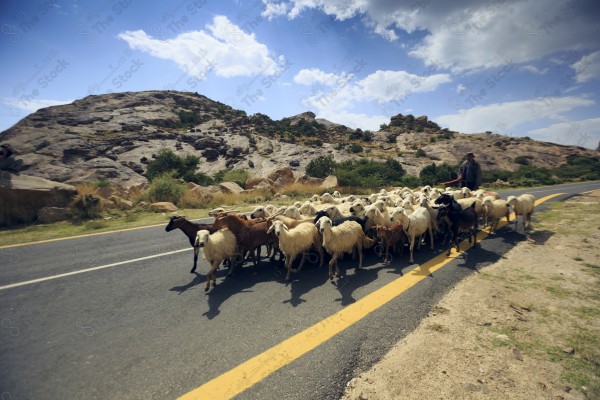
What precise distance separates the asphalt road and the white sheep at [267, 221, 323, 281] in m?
0.39

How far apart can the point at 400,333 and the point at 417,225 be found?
3.54 metres

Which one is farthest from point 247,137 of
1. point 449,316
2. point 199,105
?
point 449,316

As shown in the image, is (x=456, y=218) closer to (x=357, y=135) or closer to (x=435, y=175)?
(x=435, y=175)

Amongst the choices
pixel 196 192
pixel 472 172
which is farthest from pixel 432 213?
pixel 196 192

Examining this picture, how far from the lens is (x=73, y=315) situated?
156 inches

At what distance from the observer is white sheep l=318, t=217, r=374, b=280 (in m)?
5.43

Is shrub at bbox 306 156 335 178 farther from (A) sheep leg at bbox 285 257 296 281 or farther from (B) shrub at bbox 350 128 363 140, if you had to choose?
(B) shrub at bbox 350 128 363 140

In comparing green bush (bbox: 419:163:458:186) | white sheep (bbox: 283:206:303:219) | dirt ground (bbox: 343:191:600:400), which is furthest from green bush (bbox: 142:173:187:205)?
green bush (bbox: 419:163:458:186)

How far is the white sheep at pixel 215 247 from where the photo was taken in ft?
16.5

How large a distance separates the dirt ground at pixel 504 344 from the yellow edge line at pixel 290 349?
65 centimetres

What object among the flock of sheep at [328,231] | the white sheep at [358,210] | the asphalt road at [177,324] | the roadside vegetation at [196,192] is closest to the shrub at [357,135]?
the roadside vegetation at [196,192]

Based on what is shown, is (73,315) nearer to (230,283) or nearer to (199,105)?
(230,283)

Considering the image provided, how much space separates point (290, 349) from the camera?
294 cm

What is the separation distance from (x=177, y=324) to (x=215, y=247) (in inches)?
68.6
